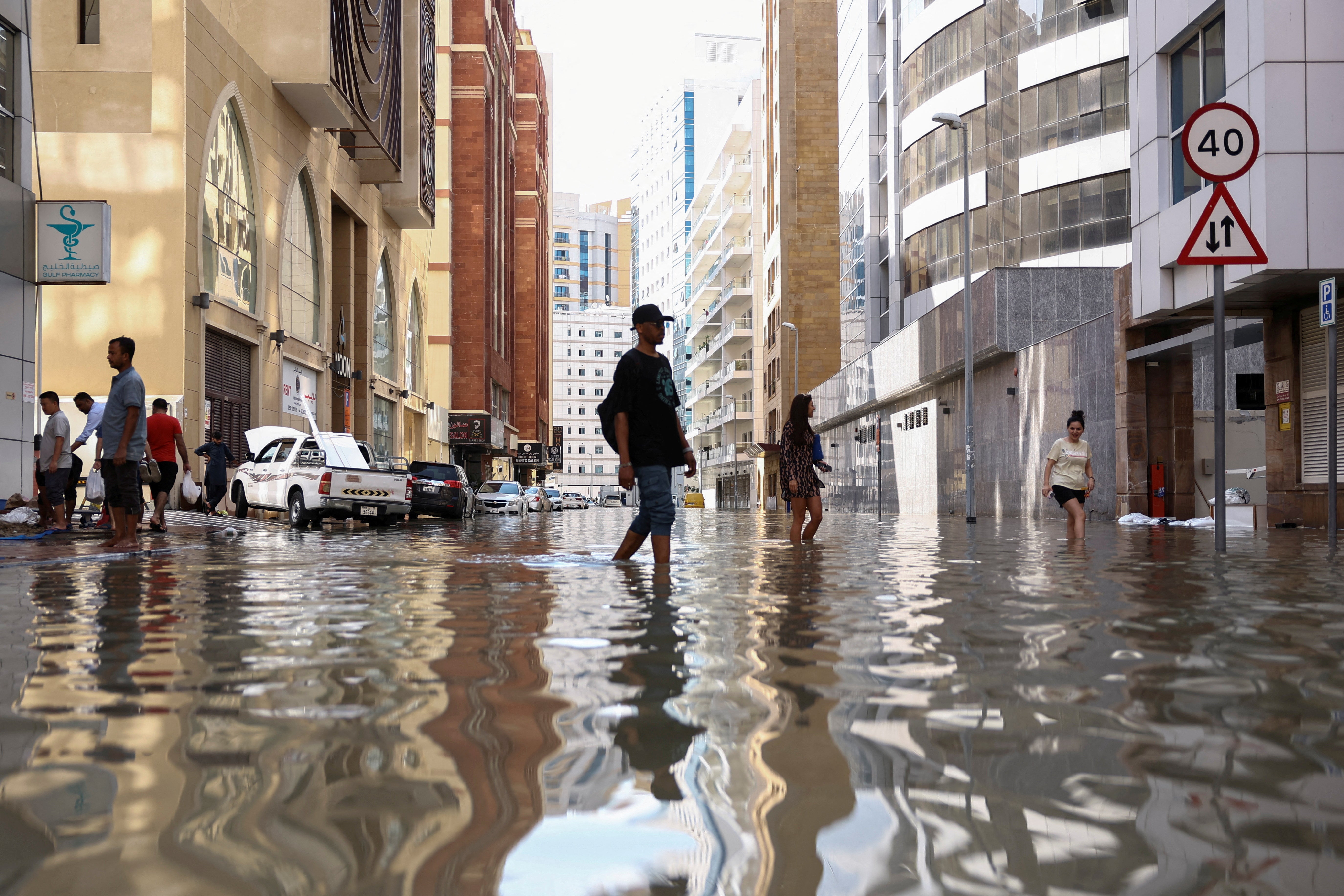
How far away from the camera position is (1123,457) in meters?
23.8

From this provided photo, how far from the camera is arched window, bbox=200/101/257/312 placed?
26.7 m

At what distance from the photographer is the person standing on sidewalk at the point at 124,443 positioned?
37.9ft

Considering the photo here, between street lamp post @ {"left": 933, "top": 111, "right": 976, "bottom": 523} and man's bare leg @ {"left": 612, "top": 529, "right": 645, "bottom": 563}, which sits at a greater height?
street lamp post @ {"left": 933, "top": 111, "right": 976, "bottom": 523}

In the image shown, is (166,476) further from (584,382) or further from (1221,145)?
(584,382)

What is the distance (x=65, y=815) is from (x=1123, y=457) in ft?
77.6

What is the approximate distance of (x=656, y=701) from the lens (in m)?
3.35

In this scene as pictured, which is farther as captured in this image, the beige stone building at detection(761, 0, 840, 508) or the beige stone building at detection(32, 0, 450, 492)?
the beige stone building at detection(761, 0, 840, 508)

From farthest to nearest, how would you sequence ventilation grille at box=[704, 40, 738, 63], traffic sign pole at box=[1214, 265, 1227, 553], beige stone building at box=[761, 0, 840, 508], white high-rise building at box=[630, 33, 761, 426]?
ventilation grille at box=[704, 40, 738, 63] → white high-rise building at box=[630, 33, 761, 426] → beige stone building at box=[761, 0, 840, 508] → traffic sign pole at box=[1214, 265, 1227, 553]

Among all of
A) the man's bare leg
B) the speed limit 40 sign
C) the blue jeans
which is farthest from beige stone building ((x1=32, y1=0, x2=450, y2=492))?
the speed limit 40 sign

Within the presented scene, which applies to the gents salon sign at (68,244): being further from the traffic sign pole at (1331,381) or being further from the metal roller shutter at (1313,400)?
the metal roller shutter at (1313,400)

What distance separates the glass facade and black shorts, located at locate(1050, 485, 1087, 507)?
21.9m

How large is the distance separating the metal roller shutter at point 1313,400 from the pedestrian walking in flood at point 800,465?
8380 mm

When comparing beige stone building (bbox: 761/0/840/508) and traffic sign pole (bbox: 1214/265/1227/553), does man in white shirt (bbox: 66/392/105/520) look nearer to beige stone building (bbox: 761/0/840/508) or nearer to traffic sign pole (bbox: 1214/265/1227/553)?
traffic sign pole (bbox: 1214/265/1227/553)

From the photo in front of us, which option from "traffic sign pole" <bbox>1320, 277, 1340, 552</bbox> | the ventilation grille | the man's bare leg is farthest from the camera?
the ventilation grille
